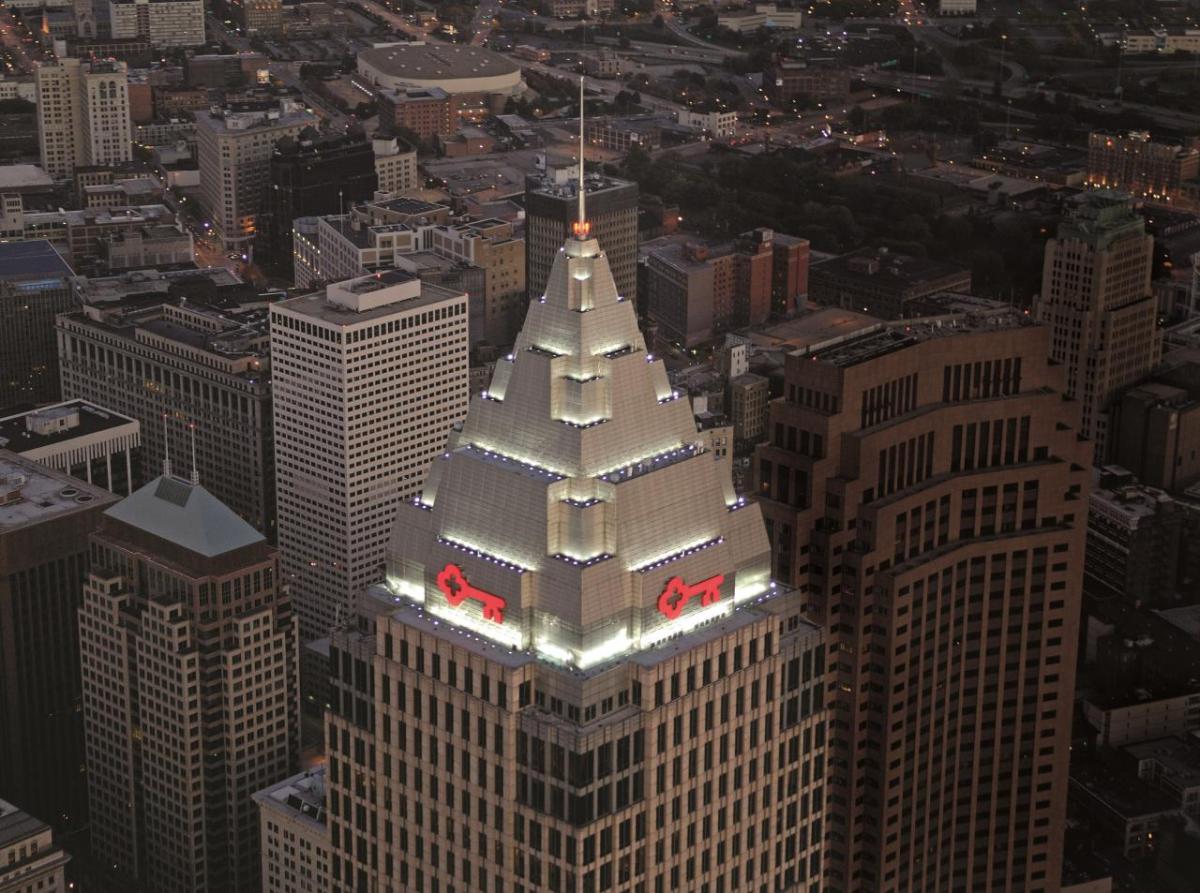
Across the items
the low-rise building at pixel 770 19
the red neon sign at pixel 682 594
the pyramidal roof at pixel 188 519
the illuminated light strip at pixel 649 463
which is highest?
the illuminated light strip at pixel 649 463

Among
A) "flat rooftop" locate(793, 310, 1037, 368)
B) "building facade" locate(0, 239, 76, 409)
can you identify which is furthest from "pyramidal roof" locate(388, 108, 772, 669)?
"building facade" locate(0, 239, 76, 409)

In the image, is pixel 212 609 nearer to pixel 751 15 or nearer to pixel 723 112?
pixel 723 112

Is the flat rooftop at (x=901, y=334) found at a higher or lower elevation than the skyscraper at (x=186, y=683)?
higher

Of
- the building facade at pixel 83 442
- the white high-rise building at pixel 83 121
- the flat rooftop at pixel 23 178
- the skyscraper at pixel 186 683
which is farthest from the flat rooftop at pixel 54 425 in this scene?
the white high-rise building at pixel 83 121

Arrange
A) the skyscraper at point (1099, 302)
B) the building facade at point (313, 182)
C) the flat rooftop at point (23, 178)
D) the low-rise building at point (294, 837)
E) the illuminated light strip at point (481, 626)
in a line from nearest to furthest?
the illuminated light strip at point (481, 626)
the low-rise building at point (294, 837)
the skyscraper at point (1099, 302)
the building facade at point (313, 182)
the flat rooftop at point (23, 178)

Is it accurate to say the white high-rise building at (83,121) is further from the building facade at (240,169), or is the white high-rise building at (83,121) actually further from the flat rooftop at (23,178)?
the building facade at (240,169)
